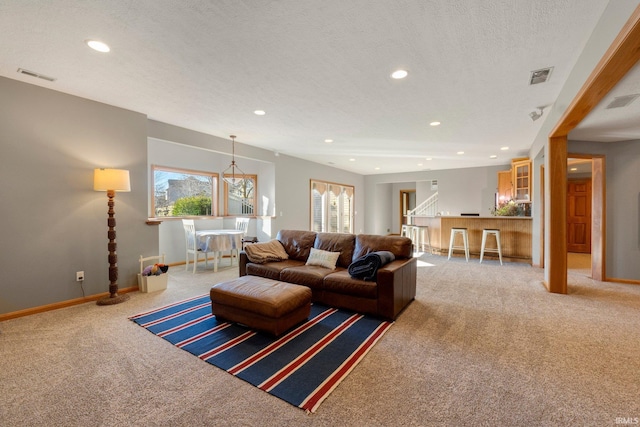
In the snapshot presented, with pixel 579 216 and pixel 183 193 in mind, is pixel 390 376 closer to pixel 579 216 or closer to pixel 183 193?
pixel 183 193

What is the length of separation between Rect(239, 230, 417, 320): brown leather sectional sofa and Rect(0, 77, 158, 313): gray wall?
1818 millimetres

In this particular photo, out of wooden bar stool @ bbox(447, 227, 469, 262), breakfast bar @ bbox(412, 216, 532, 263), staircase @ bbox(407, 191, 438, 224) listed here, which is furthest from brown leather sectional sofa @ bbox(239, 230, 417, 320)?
staircase @ bbox(407, 191, 438, 224)

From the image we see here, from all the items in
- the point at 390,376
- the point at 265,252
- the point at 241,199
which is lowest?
the point at 390,376

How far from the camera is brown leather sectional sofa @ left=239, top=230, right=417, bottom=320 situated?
289 centimetres

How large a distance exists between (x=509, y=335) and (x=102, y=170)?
4.84m

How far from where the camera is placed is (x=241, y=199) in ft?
22.7

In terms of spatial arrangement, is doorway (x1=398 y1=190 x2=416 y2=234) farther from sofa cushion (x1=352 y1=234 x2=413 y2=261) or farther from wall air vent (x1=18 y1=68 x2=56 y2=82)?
wall air vent (x1=18 y1=68 x2=56 y2=82)

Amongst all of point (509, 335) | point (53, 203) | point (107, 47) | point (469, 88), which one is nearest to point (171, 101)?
point (107, 47)

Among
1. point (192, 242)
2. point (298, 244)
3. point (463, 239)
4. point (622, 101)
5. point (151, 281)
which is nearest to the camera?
point (622, 101)

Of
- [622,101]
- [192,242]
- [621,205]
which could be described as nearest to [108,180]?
[192,242]

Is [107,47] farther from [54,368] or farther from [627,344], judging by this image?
[627,344]

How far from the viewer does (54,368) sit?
6.61 feet

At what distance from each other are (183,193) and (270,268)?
371 cm

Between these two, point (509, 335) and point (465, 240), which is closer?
point (509, 335)
